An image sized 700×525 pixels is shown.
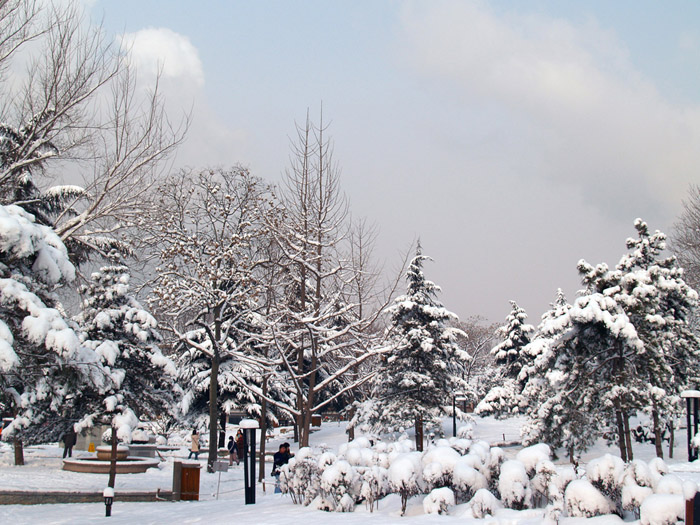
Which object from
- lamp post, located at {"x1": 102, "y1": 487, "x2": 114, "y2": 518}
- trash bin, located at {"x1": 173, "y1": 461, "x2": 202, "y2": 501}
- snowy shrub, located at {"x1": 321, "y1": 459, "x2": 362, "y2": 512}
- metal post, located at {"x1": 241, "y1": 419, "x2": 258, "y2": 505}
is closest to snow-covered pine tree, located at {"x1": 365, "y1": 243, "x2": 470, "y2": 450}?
trash bin, located at {"x1": 173, "y1": 461, "x2": 202, "y2": 501}

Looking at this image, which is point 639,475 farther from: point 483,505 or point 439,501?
point 439,501

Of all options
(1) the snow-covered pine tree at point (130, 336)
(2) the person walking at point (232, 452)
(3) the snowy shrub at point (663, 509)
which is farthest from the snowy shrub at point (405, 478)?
(2) the person walking at point (232, 452)

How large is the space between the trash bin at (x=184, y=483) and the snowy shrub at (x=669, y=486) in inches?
455

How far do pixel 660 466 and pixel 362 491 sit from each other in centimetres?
418

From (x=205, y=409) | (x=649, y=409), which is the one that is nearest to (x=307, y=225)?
(x=649, y=409)

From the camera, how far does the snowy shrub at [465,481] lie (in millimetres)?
8900

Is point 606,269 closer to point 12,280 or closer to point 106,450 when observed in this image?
point 12,280

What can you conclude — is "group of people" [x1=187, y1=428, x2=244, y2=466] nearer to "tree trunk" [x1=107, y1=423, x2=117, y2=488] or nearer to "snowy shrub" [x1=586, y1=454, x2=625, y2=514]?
"tree trunk" [x1=107, y1=423, x2=117, y2=488]

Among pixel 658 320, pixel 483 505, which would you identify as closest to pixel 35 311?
pixel 483 505

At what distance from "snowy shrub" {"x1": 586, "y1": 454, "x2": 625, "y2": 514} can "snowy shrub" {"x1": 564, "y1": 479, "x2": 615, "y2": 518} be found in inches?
5.4

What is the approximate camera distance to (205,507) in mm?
12891

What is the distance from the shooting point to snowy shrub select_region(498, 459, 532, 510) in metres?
8.38

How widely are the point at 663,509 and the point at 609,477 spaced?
1.07 m

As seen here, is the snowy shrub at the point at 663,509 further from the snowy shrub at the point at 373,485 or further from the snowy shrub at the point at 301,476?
the snowy shrub at the point at 301,476
